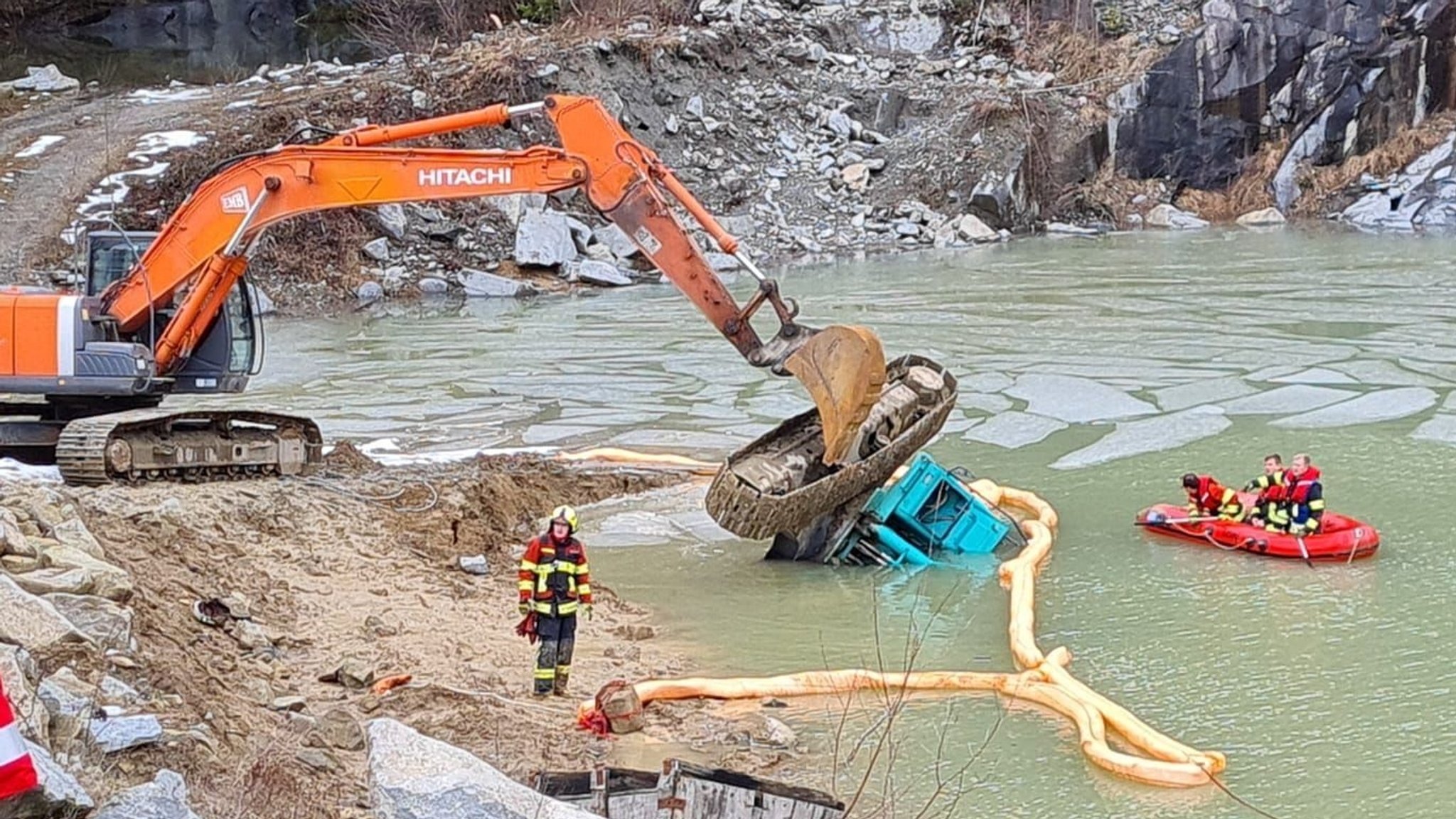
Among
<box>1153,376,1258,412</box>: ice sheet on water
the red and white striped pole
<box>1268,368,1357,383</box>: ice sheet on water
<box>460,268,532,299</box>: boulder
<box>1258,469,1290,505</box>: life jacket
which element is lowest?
<box>460,268,532,299</box>: boulder

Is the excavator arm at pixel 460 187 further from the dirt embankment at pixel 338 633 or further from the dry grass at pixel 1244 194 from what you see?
the dry grass at pixel 1244 194

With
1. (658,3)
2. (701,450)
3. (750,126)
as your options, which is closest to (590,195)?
(701,450)

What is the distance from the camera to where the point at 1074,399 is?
575 inches

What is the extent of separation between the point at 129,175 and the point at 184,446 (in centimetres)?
1517

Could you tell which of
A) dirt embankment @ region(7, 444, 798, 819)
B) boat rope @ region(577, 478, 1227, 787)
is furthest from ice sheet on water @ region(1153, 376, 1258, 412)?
boat rope @ region(577, 478, 1227, 787)

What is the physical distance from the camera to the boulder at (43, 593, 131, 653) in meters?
6.54

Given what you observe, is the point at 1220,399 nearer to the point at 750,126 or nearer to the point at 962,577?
the point at 962,577

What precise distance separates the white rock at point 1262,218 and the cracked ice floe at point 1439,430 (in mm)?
19326

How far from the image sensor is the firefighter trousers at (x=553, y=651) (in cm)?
775

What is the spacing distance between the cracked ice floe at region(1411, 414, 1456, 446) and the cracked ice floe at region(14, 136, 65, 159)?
21.0m

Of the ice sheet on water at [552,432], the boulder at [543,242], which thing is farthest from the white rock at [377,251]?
the ice sheet on water at [552,432]

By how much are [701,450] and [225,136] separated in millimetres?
15567

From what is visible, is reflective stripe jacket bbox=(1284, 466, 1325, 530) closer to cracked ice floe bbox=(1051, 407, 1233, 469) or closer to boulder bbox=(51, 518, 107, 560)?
cracked ice floe bbox=(1051, 407, 1233, 469)

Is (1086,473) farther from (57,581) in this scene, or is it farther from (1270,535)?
(57,581)
